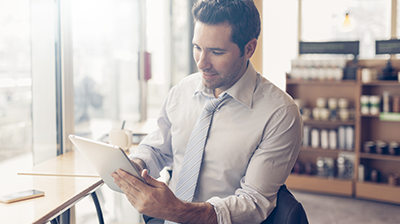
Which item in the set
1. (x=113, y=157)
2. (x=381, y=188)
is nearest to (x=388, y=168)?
(x=381, y=188)

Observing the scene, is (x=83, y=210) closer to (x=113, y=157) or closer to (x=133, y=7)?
(x=113, y=157)

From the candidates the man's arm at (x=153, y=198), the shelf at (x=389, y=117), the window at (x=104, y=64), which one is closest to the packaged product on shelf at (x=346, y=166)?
the shelf at (x=389, y=117)

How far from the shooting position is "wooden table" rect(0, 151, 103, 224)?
100 centimetres

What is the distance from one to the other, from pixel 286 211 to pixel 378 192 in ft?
9.81

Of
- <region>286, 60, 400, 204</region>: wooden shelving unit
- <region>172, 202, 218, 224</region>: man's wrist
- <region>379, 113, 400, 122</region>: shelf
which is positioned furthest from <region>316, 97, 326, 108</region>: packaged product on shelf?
<region>172, 202, 218, 224</region>: man's wrist

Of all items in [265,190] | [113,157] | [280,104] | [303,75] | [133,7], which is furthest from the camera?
[303,75]

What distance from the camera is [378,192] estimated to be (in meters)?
3.60

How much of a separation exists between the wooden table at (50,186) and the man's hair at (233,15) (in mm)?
786

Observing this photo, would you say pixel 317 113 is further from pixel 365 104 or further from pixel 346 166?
pixel 346 166

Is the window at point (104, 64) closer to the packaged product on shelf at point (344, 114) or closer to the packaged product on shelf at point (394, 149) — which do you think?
the packaged product on shelf at point (344, 114)

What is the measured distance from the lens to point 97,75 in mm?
2592

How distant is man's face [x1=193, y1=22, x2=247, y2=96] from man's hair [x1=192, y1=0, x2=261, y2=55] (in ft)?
0.06

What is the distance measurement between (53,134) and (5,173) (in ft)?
1.32

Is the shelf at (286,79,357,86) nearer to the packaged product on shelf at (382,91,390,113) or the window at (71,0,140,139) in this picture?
the packaged product on shelf at (382,91,390,113)
